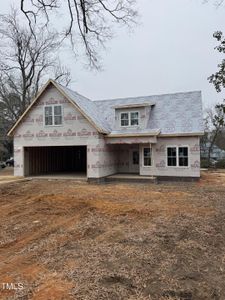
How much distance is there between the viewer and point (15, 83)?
111 feet

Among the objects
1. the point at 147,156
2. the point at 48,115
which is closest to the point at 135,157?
the point at 147,156

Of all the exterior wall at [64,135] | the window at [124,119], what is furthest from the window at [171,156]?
the exterior wall at [64,135]

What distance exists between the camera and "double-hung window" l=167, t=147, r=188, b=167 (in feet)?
58.3

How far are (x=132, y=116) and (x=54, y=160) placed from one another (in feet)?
26.2

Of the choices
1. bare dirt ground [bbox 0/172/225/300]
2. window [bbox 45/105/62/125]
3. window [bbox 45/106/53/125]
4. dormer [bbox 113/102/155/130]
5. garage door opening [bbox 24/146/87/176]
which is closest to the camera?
bare dirt ground [bbox 0/172/225/300]

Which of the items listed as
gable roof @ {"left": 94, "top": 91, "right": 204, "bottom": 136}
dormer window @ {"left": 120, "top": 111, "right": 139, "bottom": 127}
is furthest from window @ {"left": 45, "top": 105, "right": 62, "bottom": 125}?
dormer window @ {"left": 120, "top": 111, "right": 139, "bottom": 127}

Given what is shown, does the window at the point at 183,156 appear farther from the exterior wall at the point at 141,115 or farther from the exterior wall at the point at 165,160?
the exterior wall at the point at 141,115

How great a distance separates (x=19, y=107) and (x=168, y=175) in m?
22.3

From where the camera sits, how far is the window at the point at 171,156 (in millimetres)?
18047

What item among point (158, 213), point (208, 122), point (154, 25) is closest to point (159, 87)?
point (208, 122)

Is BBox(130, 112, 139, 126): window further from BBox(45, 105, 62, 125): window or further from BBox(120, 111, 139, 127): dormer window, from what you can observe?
BBox(45, 105, 62, 125): window

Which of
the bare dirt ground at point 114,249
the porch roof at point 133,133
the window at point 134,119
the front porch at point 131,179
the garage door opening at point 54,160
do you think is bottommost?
the bare dirt ground at point 114,249

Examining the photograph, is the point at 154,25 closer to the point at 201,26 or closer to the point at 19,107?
the point at 201,26

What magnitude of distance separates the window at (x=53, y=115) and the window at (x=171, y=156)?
6971mm
